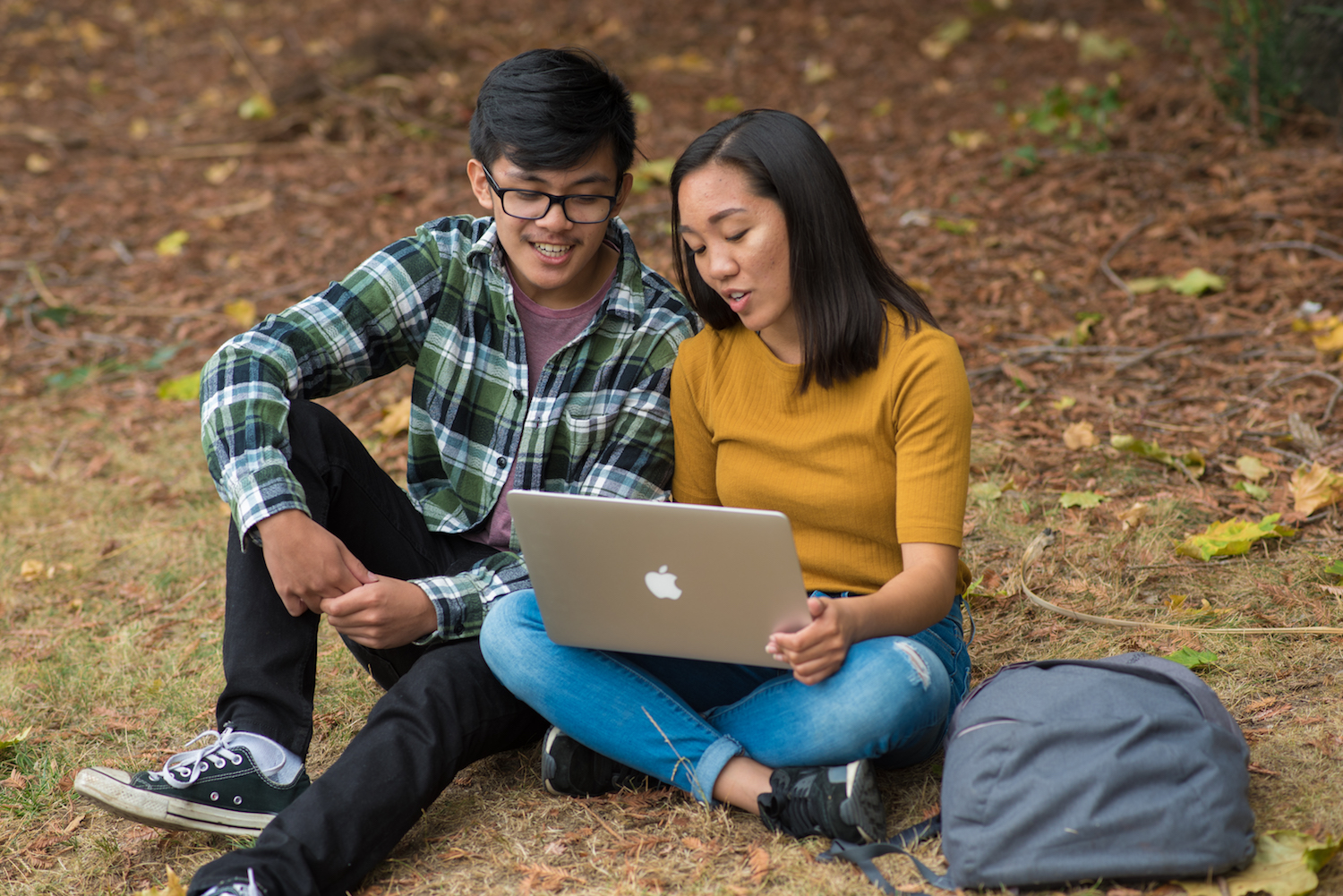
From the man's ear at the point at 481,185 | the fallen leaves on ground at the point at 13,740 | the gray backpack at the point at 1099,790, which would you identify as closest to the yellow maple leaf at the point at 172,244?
the fallen leaves on ground at the point at 13,740

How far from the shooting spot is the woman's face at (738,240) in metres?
2.26

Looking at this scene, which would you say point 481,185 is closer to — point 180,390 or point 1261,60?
point 180,390

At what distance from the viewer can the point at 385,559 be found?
8.59 ft

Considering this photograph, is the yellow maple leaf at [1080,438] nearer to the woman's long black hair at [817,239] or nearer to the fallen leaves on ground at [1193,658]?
the fallen leaves on ground at [1193,658]

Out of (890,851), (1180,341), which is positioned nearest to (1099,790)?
(890,851)

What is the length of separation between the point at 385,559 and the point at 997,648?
4.88 ft

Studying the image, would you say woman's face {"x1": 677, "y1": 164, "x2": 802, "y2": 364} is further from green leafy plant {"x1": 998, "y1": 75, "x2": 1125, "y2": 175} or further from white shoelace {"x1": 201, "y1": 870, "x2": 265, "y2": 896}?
green leafy plant {"x1": 998, "y1": 75, "x2": 1125, "y2": 175}

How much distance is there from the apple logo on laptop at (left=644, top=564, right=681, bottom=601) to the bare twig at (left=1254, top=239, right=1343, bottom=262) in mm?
3664

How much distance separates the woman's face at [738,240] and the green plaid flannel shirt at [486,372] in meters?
0.39

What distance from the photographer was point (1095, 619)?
9.62ft

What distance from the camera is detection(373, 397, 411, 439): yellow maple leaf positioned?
4.62 meters

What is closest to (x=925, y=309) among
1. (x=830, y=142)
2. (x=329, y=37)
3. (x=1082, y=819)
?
(x=1082, y=819)

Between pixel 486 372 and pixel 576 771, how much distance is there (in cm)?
90

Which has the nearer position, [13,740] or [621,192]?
[621,192]
